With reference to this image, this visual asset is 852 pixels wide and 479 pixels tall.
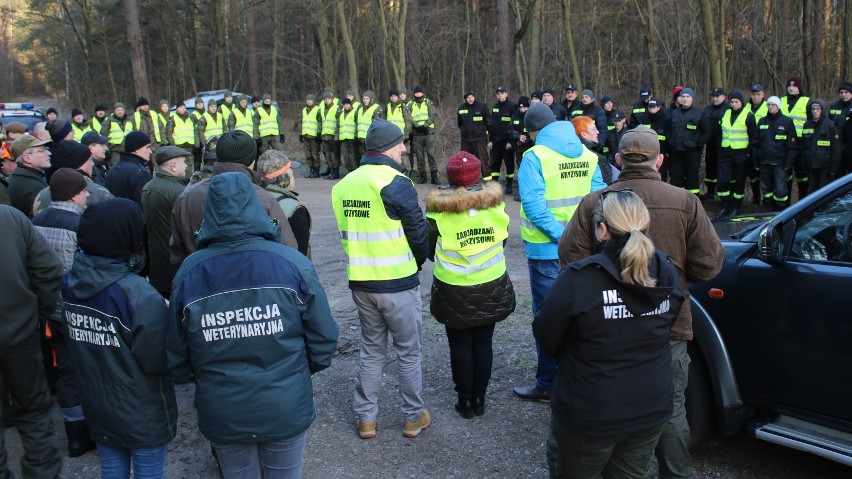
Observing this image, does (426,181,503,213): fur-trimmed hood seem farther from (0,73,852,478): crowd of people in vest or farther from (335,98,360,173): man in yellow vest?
(335,98,360,173): man in yellow vest

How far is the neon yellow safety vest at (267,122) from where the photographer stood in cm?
1770

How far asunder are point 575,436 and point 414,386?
197cm

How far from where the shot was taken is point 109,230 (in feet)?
11.1

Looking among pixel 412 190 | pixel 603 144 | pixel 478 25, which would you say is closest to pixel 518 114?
pixel 603 144

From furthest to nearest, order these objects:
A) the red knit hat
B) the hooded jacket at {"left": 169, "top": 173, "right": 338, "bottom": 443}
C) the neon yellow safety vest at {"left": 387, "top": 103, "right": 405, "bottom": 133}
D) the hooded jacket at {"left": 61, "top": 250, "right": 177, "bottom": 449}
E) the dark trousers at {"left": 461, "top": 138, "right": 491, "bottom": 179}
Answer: the neon yellow safety vest at {"left": 387, "top": 103, "right": 405, "bottom": 133}, the dark trousers at {"left": 461, "top": 138, "right": 491, "bottom": 179}, the red knit hat, the hooded jacket at {"left": 61, "top": 250, "right": 177, "bottom": 449}, the hooded jacket at {"left": 169, "top": 173, "right": 338, "bottom": 443}

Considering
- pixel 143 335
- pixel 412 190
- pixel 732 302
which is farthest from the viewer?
pixel 412 190

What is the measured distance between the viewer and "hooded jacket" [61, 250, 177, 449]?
3326mm

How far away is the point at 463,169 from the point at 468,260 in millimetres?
599

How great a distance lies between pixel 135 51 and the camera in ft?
81.8

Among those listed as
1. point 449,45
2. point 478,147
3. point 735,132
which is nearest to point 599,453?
point 735,132

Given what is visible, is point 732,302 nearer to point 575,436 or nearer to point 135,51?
point 575,436

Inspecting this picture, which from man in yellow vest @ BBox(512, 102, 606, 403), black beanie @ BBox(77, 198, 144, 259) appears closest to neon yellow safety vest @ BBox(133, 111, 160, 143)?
man in yellow vest @ BBox(512, 102, 606, 403)

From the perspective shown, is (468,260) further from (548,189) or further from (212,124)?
(212,124)

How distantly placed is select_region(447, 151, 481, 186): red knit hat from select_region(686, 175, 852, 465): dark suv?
4.90ft
